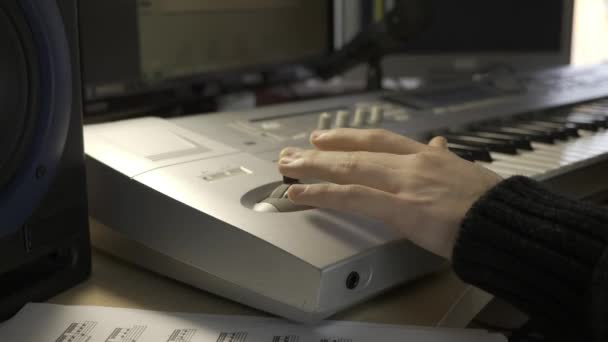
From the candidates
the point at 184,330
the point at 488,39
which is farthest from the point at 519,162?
the point at 488,39

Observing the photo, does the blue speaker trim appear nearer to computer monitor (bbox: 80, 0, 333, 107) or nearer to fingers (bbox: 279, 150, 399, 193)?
fingers (bbox: 279, 150, 399, 193)

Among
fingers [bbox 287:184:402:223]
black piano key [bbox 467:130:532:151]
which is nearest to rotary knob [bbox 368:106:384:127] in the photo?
black piano key [bbox 467:130:532:151]

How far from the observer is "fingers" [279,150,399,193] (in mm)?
566

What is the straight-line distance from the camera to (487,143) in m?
0.83

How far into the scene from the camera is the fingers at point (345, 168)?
0.57 metres

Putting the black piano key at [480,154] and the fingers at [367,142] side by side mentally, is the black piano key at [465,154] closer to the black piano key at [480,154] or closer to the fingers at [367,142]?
the black piano key at [480,154]

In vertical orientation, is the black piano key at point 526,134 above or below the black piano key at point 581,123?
above

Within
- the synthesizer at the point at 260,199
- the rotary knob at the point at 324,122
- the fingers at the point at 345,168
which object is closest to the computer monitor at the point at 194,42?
the synthesizer at the point at 260,199

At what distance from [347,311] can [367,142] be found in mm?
160

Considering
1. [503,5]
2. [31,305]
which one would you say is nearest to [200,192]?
[31,305]

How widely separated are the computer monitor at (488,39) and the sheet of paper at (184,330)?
4.09 feet

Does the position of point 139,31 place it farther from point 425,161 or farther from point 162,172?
point 425,161

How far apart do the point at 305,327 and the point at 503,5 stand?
1362 millimetres

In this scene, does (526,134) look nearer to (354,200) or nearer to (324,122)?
(324,122)
